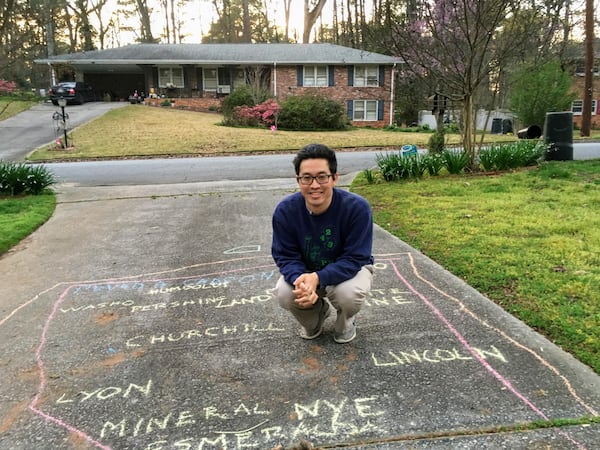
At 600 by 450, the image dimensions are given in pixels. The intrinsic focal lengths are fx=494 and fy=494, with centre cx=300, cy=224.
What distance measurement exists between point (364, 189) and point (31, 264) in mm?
5090

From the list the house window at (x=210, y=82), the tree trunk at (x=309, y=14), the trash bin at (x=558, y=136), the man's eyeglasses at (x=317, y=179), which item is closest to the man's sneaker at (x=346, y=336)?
the man's eyeglasses at (x=317, y=179)

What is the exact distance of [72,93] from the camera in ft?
94.0

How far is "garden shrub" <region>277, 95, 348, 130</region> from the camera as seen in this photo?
23.3 m

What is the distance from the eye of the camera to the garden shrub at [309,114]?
76.5 ft

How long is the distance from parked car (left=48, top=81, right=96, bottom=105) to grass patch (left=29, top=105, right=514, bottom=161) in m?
6.18

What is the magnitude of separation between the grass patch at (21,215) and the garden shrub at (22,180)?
0.19 m

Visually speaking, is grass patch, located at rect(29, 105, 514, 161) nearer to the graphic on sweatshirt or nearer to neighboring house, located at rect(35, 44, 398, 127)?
neighboring house, located at rect(35, 44, 398, 127)

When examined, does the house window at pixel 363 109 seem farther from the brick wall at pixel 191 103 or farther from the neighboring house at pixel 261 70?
the brick wall at pixel 191 103

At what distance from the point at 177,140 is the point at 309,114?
7632 millimetres

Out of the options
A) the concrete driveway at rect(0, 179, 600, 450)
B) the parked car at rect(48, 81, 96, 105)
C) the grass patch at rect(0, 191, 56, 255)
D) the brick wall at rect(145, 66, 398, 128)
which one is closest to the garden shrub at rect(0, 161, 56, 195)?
the grass patch at rect(0, 191, 56, 255)

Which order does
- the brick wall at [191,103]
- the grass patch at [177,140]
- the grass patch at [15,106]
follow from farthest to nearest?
the brick wall at [191,103] < the grass patch at [15,106] < the grass patch at [177,140]

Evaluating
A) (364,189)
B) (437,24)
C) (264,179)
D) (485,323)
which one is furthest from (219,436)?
(437,24)

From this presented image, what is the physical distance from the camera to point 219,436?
2.22 meters

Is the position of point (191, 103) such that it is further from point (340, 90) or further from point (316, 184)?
point (316, 184)
